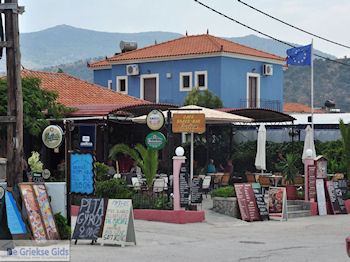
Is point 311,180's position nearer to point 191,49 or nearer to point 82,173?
point 82,173

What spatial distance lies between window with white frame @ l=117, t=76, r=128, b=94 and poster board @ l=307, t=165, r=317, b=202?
24.8 meters

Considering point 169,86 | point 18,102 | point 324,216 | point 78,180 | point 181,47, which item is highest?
point 181,47

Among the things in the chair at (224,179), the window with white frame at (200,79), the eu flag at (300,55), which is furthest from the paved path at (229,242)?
the window with white frame at (200,79)

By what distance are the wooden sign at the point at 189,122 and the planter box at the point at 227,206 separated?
86.4 inches

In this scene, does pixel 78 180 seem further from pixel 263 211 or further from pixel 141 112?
pixel 141 112

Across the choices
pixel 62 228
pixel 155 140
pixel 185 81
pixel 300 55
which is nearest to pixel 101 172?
pixel 155 140

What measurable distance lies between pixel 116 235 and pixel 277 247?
3.42 metres

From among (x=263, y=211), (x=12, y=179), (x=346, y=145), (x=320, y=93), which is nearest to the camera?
(x=12, y=179)

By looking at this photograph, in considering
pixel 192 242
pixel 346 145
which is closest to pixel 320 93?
pixel 346 145

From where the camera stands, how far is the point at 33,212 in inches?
471

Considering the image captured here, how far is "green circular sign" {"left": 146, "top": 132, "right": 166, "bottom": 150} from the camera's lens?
18352 mm

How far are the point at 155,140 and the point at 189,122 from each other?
1612mm

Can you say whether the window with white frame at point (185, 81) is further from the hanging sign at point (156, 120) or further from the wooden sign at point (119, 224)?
the wooden sign at point (119, 224)

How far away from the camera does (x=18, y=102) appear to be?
12.9 meters
